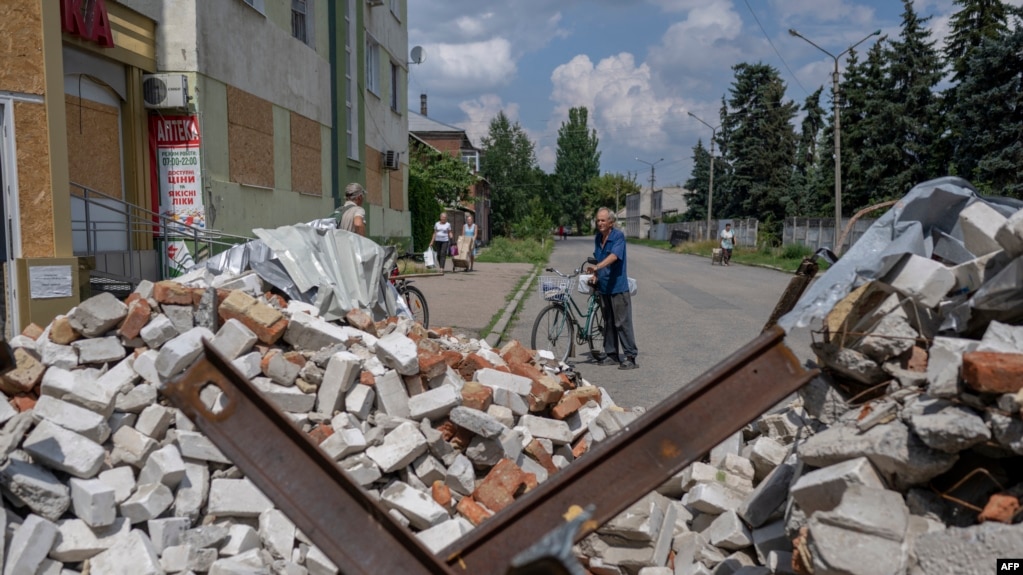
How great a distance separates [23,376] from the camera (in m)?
4.91

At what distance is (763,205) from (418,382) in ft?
173

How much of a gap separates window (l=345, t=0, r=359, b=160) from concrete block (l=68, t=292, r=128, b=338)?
1419 centimetres

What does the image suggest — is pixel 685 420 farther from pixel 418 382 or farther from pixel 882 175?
pixel 882 175

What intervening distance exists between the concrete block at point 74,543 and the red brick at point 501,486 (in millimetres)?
1955

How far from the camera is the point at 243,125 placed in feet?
40.9

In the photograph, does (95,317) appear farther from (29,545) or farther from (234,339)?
(29,545)

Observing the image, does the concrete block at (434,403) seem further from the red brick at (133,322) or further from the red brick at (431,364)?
the red brick at (133,322)

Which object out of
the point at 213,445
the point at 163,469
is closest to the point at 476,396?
the point at 163,469

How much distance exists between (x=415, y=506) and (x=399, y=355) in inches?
54.9

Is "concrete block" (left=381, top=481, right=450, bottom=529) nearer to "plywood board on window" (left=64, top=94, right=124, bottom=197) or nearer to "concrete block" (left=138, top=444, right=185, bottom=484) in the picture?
"concrete block" (left=138, top=444, right=185, bottom=484)

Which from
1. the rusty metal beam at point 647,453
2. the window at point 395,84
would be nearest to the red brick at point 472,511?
the rusty metal beam at point 647,453

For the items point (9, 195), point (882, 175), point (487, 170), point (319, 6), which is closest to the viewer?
point (9, 195)

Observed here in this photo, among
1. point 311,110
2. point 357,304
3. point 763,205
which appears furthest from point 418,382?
point 763,205

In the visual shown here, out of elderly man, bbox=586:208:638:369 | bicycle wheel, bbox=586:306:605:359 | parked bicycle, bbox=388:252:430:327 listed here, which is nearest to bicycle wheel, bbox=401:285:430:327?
parked bicycle, bbox=388:252:430:327
